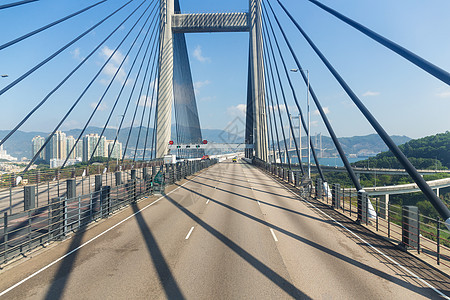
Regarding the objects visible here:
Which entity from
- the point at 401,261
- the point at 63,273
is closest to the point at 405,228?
the point at 401,261

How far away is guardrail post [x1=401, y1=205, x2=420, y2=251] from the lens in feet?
28.7

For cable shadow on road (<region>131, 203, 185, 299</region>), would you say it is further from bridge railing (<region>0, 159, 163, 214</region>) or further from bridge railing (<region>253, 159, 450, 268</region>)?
bridge railing (<region>0, 159, 163, 214</region>)

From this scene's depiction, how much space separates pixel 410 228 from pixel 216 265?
664 cm

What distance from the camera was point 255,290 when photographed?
6.12 m

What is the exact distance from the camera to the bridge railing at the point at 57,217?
26.5ft

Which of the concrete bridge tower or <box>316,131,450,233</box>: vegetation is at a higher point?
the concrete bridge tower

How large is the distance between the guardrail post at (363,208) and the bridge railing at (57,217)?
12.2 m

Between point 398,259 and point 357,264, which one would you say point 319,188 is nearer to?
point 398,259

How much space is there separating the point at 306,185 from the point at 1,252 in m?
19.7

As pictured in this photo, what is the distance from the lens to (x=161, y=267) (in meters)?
7.40

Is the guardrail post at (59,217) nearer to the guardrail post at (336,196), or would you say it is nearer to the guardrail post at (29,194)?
the guardrail post at (29,194)

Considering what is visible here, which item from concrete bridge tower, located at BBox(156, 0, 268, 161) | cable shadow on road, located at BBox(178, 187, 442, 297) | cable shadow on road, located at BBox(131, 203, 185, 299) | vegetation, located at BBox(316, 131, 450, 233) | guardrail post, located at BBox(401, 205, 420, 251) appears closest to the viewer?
cable shadow on road, located at BBox(131, 203, 185, 299)

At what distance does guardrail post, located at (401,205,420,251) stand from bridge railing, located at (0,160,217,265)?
38.6ft

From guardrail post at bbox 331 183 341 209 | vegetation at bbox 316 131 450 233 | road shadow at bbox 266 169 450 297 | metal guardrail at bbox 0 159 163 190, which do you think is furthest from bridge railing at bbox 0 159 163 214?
vegetation at bbox 316 131 450 233
